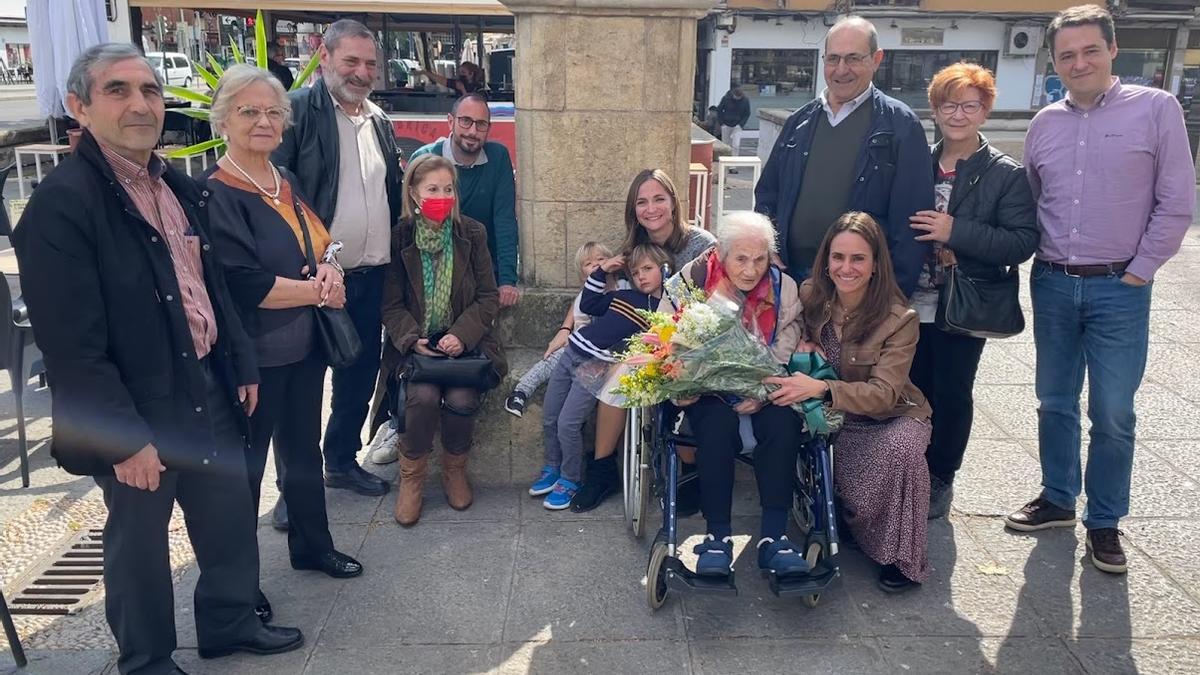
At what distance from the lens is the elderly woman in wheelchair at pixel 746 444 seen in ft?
10.5

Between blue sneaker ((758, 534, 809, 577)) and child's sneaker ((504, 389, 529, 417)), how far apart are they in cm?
130

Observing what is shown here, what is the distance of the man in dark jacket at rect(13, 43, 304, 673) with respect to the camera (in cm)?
236

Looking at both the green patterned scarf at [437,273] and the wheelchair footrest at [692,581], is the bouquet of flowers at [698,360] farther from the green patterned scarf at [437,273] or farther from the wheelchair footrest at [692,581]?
the green patterned scarf at [437,273]

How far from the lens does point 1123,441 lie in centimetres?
351

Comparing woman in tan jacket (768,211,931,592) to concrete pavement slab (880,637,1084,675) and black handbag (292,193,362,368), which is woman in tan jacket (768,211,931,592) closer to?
concrete pavement slab (880,637,1084,675)

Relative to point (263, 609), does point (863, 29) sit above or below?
above

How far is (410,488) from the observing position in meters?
3.94

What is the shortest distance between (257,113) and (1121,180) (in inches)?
120

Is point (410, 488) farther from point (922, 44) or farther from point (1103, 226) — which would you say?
point (922, 44)

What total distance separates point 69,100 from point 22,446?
239 cm

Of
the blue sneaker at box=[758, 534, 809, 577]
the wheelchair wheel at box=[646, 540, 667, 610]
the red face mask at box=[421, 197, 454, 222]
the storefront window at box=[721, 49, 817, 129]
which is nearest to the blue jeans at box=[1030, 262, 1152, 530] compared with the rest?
the blue sneaker at box=[758, 534, 809, 577]

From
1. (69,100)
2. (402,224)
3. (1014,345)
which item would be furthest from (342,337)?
(1014,345)

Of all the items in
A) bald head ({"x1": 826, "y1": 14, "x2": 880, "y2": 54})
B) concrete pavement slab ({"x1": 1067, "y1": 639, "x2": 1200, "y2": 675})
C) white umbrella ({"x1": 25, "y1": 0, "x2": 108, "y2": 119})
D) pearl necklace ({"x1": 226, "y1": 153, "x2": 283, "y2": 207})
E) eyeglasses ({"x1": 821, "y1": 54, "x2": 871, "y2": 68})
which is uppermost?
white umbrella ({"x1": 25, "y1": 0, "x2": 108, "y2": 119})

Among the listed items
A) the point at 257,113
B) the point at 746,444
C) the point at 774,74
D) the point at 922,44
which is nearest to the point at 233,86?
the point at 257,113
